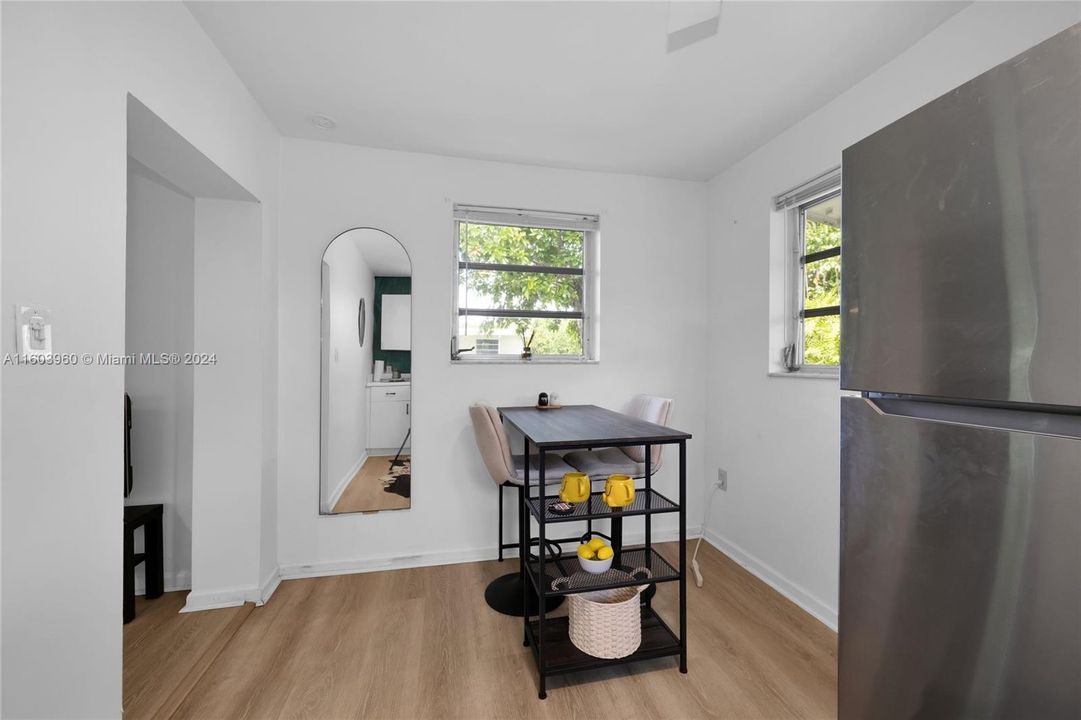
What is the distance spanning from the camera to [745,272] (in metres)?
2.85

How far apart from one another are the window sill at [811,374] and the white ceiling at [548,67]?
130cm

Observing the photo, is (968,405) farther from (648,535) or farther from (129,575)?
(129,575)

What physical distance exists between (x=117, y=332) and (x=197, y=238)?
3.99 feet

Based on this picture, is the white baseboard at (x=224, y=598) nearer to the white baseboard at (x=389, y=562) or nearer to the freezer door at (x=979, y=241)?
the white baseboard at (x=389, y=562)

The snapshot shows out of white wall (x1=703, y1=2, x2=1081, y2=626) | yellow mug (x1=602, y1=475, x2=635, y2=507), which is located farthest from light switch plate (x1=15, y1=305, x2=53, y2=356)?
white wall (x1=703, y1=2, x2=1081, y2=626)

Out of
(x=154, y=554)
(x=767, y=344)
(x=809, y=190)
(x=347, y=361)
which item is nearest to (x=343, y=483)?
(x=347, y=361)

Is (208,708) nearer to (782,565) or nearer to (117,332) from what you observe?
(117,332)

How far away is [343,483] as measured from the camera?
2727 millimetres

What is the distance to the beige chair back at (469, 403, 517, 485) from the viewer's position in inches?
90.0

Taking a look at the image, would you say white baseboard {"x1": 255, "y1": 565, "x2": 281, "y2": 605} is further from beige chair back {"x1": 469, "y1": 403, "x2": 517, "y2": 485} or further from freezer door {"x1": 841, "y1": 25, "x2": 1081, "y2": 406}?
freezer door {"x1": 841, "y1": 25, "x2": 1081, "y2": 406}

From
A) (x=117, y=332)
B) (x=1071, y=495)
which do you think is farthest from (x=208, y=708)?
(x=1071, y=495)

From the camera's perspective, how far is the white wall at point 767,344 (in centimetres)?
169

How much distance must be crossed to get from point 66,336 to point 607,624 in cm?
185

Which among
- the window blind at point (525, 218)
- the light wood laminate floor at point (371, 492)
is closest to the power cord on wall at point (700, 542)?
the light wood laminate floor at point (371, 492)
